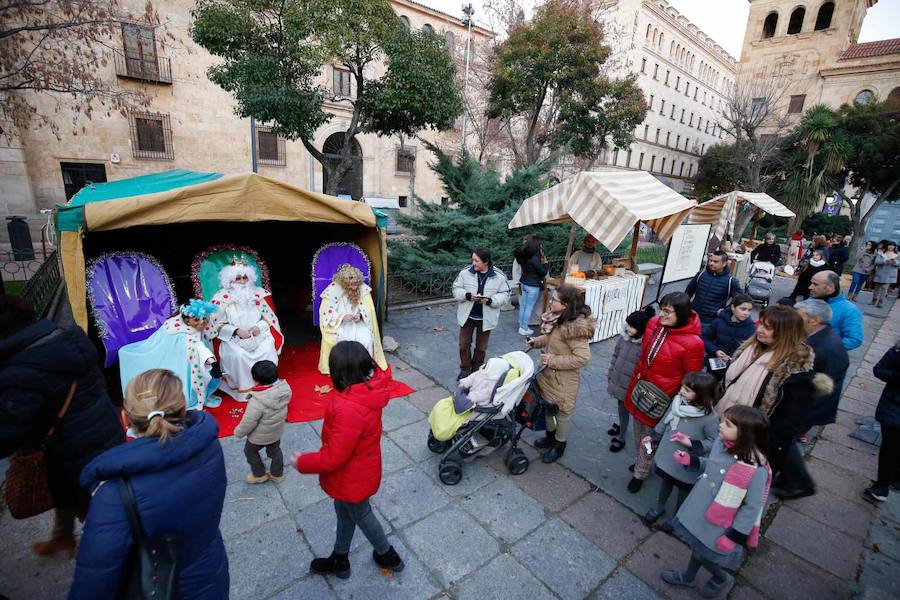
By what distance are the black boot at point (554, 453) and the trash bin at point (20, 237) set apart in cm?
1391

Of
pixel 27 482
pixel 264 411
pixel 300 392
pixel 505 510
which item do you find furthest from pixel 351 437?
pixel 300 392

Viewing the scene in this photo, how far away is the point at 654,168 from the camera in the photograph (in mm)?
42688

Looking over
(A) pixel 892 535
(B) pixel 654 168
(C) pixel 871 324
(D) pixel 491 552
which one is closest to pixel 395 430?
(D) pixel 491 552

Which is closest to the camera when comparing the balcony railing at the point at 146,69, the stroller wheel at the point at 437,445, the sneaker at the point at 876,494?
the sneaker at the point at 876,494

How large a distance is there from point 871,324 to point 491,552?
37.9 feet

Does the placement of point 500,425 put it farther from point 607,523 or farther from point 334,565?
point 334,565

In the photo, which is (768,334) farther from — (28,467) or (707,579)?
(28,467)

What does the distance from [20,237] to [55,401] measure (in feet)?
43.0

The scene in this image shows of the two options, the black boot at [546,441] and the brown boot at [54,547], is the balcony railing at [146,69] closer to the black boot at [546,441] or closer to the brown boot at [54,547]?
the brown boot at [54,547]

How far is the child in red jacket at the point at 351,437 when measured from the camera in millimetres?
2180

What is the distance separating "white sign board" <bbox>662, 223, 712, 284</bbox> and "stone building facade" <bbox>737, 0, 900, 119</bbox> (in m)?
28.4

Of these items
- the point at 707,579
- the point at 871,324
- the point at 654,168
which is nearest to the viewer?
the point at 707,579

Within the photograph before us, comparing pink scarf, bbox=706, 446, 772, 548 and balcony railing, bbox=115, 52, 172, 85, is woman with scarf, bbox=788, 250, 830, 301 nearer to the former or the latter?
pink scarf, bbox=706, 446, 772, 548

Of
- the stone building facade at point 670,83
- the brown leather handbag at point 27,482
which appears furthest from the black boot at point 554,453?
the stone building facade at point 670,83
